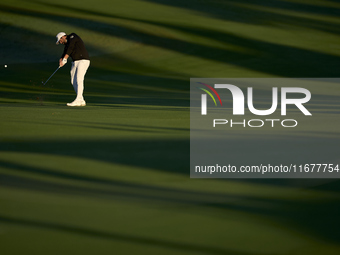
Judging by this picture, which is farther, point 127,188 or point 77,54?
point 77,54

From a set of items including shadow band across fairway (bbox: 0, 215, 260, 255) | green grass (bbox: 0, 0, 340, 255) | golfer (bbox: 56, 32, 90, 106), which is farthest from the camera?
golfer (bbox: 56, 32, 90, 106)

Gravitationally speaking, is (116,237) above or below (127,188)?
below

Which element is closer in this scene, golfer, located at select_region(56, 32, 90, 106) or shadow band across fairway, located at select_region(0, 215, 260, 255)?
shadow band across fairway, located at select_region(0, 215, 260, 255)

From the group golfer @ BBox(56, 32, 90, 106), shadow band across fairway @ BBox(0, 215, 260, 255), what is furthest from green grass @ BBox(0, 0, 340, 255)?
golfer @ BBox(56, 32, 90, 106)

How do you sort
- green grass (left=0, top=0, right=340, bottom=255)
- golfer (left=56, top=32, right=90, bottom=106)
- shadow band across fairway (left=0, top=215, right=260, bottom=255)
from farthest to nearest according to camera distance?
golfer (left=56, top=32, right=90, bottom=106)
green grass (left=0, top=0, right=340, bottom=255)
shadow band across fairway (left=0, top=215, right=260, bottom=255)

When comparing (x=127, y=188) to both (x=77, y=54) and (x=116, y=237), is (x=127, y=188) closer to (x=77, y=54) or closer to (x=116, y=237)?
(x=116, y=237)

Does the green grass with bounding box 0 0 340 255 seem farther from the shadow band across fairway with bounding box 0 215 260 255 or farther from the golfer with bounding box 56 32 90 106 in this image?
the golfer with bounding box 56 32 90 106

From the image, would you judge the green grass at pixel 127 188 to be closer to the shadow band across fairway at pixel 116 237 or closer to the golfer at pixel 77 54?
the shadow band across fairway at pixel 116 237

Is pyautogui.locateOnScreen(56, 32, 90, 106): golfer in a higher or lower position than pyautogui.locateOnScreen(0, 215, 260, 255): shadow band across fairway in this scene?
higher

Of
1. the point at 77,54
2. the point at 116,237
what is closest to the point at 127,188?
the point at 116,237

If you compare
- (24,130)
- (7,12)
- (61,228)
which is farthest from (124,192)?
(7,12)

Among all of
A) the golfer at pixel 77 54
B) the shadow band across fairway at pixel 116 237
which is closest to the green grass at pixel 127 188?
the shadow band across fairway at pixel 116 237

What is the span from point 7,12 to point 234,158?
103 feet

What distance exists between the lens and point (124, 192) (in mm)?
6273
